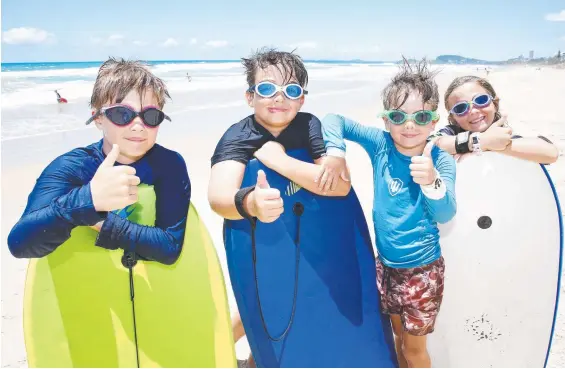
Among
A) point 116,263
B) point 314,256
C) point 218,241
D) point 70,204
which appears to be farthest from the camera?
point 218,241

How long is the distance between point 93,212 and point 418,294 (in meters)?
1.35

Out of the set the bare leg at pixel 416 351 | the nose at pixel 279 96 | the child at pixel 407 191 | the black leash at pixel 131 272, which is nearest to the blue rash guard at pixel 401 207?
the child at pixel 407 191

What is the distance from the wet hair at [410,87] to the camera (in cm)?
204

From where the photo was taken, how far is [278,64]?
2008 mm

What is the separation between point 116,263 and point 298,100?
951 mm

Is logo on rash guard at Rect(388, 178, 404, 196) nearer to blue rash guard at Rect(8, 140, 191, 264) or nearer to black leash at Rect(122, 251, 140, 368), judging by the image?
blue rash guard at Rect(8, 140, 191, 264)

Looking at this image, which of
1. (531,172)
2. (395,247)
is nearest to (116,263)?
(395,247)

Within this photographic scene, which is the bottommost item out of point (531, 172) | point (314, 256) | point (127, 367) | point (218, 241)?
point (218, 241)

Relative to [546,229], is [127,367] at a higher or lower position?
lower

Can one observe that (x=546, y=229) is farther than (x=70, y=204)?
Yes

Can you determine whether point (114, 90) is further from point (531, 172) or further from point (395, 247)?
point (531, 172)

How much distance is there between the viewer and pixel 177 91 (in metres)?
16.6

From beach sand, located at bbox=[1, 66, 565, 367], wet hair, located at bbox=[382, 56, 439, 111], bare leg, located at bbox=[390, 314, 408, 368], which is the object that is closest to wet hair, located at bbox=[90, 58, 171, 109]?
wet hair, located at bbox=[382, 56, 439, 111]

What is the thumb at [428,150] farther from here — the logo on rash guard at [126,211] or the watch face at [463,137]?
the logo on rash guard at [126,211]
